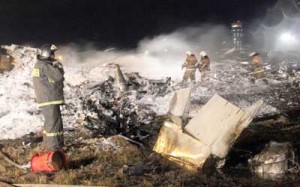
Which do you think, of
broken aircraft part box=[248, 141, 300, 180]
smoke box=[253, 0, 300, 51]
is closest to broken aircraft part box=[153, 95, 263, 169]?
broken aircraft part box=[248, 141, 300, 180]

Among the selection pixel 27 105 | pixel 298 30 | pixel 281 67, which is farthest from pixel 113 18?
pixel 27 105

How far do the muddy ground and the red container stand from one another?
0.09m

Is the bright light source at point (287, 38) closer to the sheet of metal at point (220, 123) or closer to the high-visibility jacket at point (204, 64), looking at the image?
the high-visibility jacket at point (204, 64)

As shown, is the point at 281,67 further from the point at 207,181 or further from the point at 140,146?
the point at 207,181

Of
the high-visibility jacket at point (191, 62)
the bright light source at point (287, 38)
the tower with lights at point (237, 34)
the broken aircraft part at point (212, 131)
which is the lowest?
the broken aircraft part at point (212, 131)

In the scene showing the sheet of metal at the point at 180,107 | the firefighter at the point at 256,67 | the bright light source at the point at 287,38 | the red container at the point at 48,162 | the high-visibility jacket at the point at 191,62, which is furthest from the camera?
the bright light source at the point at 287,38

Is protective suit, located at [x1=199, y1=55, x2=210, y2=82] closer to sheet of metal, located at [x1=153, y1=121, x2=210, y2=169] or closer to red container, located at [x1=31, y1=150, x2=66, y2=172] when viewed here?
sheet of metal, located at [x1=153, y1=121, x2=210, y2=169]

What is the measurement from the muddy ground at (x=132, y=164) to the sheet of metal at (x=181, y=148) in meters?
0.14

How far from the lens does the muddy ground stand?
6.02m

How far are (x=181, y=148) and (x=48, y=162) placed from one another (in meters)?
2.06

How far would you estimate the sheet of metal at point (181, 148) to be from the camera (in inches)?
254

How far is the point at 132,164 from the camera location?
6797mm

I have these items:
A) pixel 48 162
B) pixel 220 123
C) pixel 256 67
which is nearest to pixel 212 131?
pixel 220 123

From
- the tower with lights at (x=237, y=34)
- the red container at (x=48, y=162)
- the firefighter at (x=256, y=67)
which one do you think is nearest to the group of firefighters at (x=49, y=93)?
the red container at (x=48, y=162)
